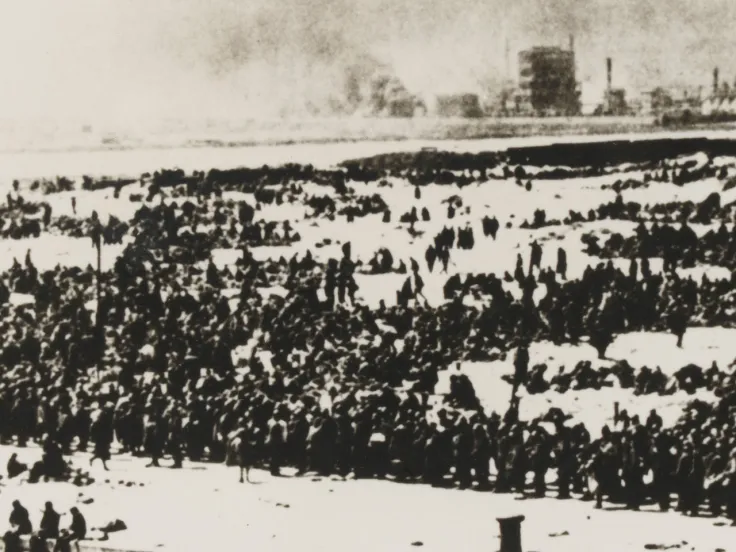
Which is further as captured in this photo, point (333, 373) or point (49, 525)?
point (333, 373)

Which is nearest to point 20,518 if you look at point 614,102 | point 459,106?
point 459,106

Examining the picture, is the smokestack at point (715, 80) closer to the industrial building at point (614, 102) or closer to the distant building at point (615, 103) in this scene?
the industrial building at point (614, 102)

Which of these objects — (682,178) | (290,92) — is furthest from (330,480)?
(290,92)

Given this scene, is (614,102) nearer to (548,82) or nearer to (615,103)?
(615,103)

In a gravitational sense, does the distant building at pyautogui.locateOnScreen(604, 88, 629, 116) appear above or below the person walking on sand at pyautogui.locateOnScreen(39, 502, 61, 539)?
above

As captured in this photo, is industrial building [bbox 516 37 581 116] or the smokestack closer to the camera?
the smokestack

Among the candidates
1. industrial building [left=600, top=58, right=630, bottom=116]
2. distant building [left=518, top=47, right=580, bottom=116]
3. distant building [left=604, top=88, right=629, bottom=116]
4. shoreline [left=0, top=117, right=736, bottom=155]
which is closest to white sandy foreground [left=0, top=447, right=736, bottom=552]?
shoreline [left=0, top=117, right=736, bottom=155]

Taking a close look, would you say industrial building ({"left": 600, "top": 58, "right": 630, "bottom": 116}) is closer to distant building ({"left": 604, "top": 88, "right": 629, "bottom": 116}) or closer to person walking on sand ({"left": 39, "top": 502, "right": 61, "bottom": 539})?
distant building ({"left": 604, "top": 88, "right": 629, "bottom": 116})
